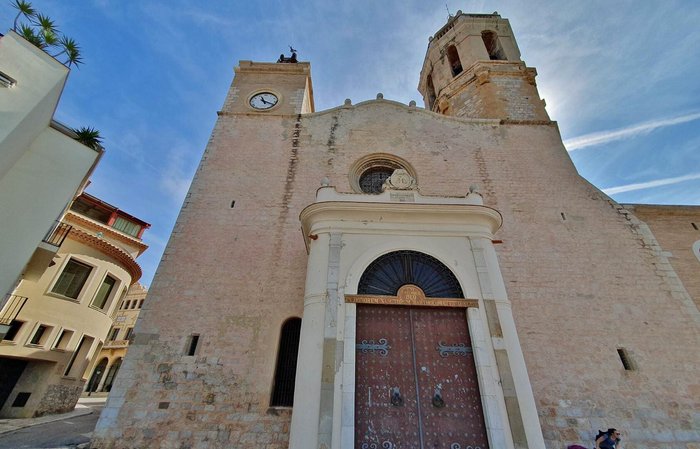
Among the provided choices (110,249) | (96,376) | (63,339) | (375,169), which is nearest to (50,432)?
(63,339)

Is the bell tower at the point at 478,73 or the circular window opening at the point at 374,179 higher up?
the bell tower at the point at 478,73

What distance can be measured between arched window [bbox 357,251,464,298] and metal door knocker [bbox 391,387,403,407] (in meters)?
1.45

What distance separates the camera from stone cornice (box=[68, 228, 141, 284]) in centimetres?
1230

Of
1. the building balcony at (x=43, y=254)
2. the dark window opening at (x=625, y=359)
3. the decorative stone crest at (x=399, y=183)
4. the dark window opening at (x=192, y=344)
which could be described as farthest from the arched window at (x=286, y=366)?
the dark window opening at (x=625, y=359)

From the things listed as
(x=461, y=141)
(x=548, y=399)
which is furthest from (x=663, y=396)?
(x=461, y=141)

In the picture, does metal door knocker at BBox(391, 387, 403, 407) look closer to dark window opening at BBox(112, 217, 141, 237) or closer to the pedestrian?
the pedestrian

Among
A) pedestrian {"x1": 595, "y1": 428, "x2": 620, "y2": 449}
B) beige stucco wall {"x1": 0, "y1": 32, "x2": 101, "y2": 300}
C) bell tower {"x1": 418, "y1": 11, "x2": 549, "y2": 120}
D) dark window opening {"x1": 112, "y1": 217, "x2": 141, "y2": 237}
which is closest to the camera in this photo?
pedestrian {"x1": 595, "y1": 428, "x2": 620, "y2": 449}

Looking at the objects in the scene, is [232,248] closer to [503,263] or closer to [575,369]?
[503,263]

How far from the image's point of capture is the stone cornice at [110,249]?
12297 millimetres

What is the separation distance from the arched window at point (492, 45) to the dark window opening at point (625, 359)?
12746mm

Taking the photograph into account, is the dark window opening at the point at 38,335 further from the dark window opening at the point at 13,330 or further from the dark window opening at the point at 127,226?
the dark window opening at the point at 127,226

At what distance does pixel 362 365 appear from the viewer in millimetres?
4855

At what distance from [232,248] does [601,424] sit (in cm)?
867

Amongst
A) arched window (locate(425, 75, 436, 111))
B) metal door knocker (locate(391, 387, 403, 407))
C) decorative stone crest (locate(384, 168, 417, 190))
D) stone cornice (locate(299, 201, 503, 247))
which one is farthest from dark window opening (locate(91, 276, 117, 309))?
arched window (locate(425, 75, 436, 111))
